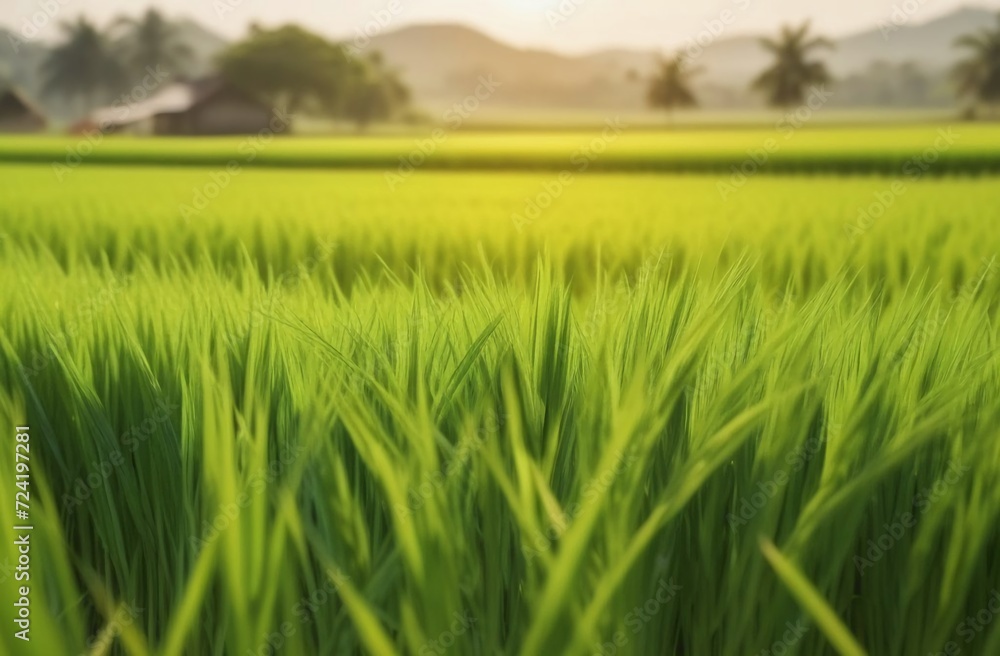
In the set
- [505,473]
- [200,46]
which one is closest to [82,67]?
[200,46]

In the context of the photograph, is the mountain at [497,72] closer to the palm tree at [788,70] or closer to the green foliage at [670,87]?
the green foliage at [670,87]

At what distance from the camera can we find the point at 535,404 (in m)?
0.64

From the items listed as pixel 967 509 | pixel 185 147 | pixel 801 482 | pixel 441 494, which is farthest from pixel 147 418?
pixel 185 147

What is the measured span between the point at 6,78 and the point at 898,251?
2.54 meters

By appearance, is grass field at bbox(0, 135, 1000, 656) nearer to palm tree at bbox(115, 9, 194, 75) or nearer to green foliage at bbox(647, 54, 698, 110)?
palm tree at bbox(115, 9, 194, 75)

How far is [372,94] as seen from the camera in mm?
3023

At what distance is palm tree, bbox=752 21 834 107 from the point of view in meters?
3.01

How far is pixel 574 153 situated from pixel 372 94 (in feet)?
2.93

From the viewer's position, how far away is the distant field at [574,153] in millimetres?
3279

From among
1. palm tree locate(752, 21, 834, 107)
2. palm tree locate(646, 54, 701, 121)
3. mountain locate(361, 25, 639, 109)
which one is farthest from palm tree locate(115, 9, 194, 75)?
palm tree locate(752, 21, 834, 107)

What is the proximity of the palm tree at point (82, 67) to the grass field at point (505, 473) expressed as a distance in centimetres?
172

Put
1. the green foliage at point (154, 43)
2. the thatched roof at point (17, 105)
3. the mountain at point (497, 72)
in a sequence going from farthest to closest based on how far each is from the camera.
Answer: the thatched roof at point (17, 105), the green foliage at point (154, 43), the mountain at point (497, 72)

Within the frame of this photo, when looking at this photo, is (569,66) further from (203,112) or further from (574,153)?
(203,112)

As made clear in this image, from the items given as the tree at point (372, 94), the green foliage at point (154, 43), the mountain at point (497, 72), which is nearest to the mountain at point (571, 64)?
the mountain at point (497, 72)
